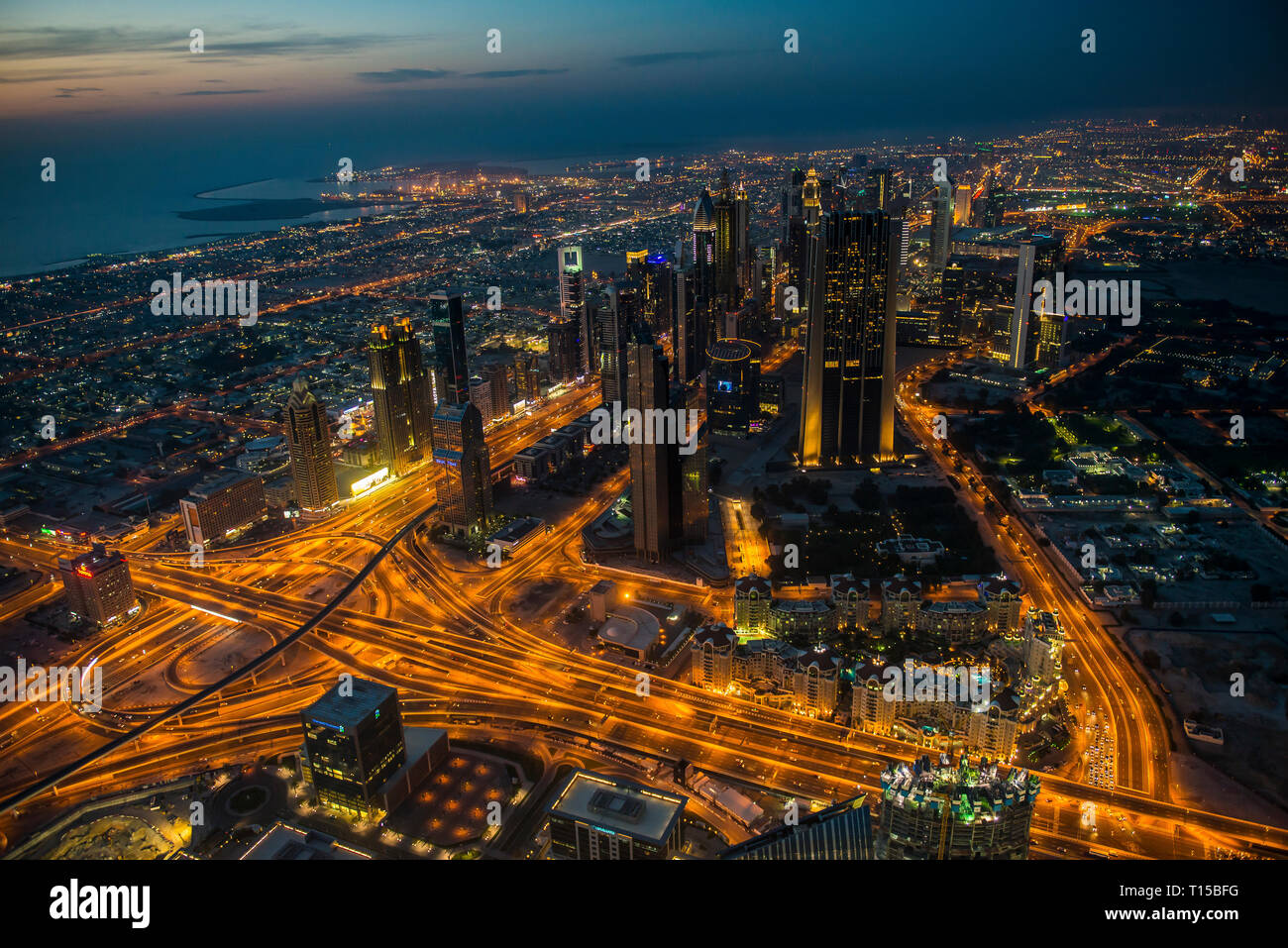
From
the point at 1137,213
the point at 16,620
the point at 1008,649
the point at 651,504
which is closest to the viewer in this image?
the point at 1008,649

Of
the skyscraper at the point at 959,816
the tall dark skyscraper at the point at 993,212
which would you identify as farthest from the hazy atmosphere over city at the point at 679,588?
the tall dark skyscraper at the point at 993,212

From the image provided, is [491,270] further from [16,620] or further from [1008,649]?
[1008,649]

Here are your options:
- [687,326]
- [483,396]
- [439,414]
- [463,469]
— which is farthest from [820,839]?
[687,326]

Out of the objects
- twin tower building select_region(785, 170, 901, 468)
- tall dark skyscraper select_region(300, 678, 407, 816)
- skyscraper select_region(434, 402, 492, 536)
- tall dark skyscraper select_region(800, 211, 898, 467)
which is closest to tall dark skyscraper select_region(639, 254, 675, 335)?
twin tower building select_region(785, 170, 901, 468)

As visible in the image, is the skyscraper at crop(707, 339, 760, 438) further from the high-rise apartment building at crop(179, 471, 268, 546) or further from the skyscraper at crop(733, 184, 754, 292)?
the high-rise apartment building at crop(179, 471, 268, 546)

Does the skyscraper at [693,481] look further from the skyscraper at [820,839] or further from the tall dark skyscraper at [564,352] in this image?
the tall dark skyscraper at [564,352]

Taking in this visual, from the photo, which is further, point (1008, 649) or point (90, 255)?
point (90, 255)

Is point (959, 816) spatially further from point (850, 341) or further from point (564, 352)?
point (564, 352)
